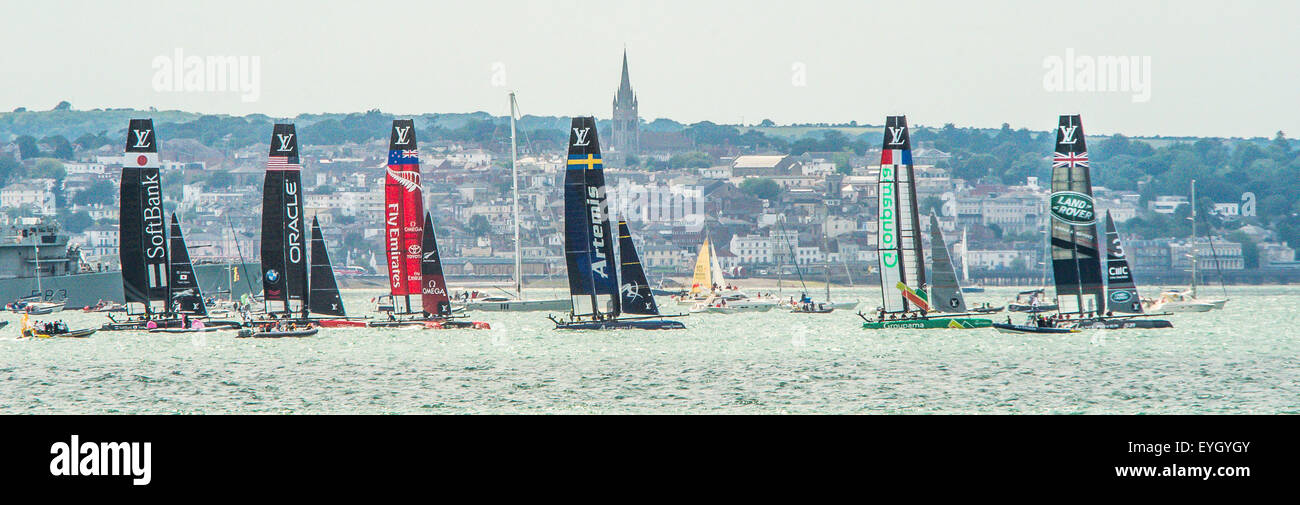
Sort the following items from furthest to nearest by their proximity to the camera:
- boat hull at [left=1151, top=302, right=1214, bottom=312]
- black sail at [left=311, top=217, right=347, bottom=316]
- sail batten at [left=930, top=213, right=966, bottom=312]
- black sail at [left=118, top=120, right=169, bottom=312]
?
1. boat hull at [left=1151, top=302, right=1214, bottom=312]
2. sail batten at [left=930, top=213, right=966, bottom=312]
3. black sail at [left=118, top=120, right=169, bottom=312]
4. black sail at [left=311, top=217, right=347, bottom=316]

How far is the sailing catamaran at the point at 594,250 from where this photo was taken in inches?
1312

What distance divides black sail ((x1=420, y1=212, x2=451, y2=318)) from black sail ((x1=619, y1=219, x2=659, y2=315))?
6094 millimetres

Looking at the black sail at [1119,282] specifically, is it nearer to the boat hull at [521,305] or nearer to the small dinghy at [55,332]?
the small dinghy at [55,332]

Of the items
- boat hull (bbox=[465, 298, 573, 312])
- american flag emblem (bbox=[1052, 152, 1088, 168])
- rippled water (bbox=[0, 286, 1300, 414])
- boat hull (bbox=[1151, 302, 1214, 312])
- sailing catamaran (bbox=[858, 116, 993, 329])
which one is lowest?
boat hull (bbox=[1151, 302, 1214, 312])

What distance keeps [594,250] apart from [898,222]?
747 cm

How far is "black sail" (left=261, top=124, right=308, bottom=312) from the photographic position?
35.7 m

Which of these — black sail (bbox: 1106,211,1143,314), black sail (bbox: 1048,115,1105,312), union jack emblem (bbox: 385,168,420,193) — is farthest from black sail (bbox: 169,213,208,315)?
black sail (bbox: 1106,211,1143,314)

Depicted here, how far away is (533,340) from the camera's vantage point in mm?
41938

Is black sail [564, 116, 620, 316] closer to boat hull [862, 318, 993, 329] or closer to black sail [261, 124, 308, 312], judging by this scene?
black sail [261, 124, 308, 312]

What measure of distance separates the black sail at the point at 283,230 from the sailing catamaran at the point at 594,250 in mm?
6790

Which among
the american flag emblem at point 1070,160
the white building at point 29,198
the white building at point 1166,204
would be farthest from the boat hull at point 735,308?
the white building at point 29,198

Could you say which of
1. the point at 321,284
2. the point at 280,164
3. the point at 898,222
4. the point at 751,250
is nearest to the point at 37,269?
the point at 321,284
